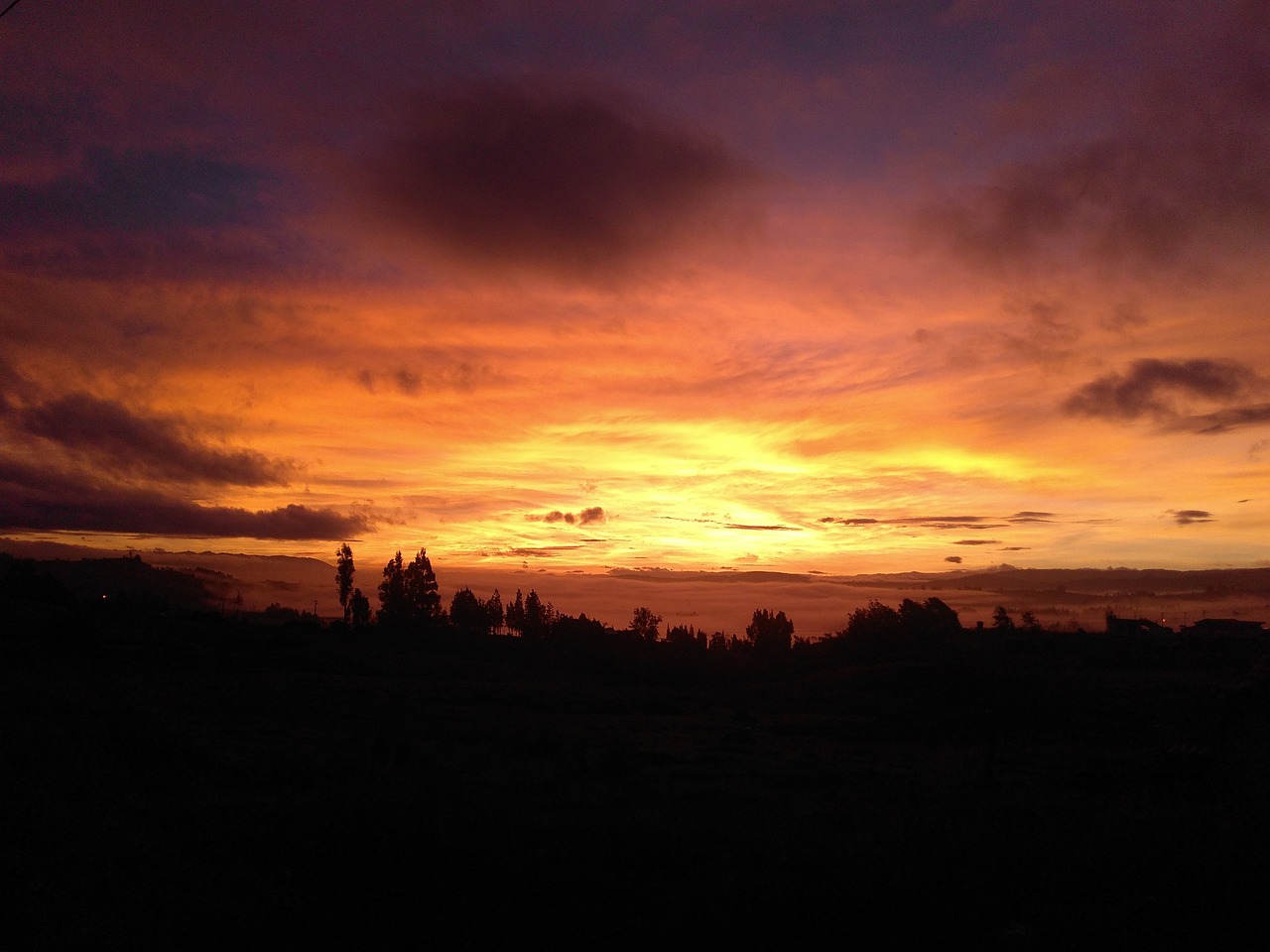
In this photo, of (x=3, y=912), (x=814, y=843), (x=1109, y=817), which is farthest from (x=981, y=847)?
(x=3, y=912)

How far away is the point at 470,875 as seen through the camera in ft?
43.3

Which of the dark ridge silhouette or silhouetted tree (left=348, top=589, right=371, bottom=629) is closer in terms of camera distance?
the dark ridge silhouette

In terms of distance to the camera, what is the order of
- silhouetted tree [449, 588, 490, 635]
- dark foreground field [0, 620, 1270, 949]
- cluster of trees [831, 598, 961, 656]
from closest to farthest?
dark foreground field [0, 620, 1270, 949], cluster of trees [831, 598, 961, 656], silhouetted tree [449, 588, 490, 635]

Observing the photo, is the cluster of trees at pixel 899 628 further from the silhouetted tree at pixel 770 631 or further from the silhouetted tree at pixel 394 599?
the silhouetted tree at pixel 394 599

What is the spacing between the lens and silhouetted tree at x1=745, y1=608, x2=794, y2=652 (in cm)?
12712


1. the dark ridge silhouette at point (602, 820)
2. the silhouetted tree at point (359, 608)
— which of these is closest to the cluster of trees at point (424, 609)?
the silhouetted tree at point (359, 608)

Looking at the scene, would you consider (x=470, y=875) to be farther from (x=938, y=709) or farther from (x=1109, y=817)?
(x=938, y=709)

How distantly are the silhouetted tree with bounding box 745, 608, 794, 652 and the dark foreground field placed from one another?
84434mm

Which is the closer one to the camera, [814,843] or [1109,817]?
[814,843]

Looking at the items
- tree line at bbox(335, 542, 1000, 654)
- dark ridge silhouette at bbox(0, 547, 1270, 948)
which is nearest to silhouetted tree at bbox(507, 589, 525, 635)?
tree line at bbox(335, 542, 1000, 654)

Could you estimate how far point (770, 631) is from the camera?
5187 inches

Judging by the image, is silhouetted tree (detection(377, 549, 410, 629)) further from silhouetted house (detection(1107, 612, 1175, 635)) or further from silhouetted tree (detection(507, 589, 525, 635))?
silhouetted house (detection(1107, 612, 1175, 635))

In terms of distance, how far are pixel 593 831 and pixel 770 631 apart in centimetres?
11914

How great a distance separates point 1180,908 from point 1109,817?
7.62m
